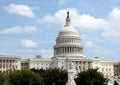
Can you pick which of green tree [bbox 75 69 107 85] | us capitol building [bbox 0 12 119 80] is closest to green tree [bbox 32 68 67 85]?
green tree [bbox 75 69 107 85]

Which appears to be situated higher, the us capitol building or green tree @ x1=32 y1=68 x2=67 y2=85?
the us capitol building

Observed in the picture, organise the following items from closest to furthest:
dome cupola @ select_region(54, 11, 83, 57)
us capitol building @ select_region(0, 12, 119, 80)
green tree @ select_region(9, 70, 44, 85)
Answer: green tree @ select_region(9, 70, 44, 85) < us capitol building @ select_region(0, 12, 119, 80) < dome cupola @ select_region(54, 11, 83, 57)

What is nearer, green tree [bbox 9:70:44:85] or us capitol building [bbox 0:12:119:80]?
green tree [bbox 9:70:44:85]

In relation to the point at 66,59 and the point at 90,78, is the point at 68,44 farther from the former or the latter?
the point at 90,78

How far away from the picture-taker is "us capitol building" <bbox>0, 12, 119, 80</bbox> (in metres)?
155

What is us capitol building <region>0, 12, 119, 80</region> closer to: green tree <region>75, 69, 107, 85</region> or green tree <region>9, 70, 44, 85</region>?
green tree <region>75, 69, 107, 85</region>

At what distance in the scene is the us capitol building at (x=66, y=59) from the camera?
15512cm

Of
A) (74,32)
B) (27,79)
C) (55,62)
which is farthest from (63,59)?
(27,79)

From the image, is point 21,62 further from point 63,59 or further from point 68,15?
point 68,15

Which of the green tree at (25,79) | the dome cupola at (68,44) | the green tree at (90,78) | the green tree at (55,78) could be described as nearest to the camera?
the green tree at (25,79)

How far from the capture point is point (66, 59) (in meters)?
157

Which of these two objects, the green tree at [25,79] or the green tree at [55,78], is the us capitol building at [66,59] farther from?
the green tree at [25,79]

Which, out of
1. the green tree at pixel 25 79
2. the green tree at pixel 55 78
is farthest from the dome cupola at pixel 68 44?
Answer: the green tree at pixel 25 79

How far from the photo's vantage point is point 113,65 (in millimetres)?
176625
